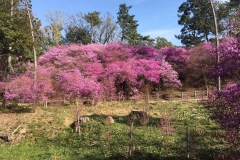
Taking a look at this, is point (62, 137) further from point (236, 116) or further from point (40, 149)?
point (236, 116)

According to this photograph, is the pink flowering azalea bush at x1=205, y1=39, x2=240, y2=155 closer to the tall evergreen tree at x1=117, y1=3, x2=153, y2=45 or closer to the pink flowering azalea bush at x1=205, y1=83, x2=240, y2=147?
the pink flowering azalea bush at x1=205, y1=83, x2=240, y2=147

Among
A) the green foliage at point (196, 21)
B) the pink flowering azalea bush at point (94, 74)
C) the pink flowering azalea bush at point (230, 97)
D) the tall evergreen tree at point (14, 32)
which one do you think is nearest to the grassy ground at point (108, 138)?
the pink flowering azalea bush at point (94, 74)

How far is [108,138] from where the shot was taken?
10680mm

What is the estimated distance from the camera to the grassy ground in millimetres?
8898

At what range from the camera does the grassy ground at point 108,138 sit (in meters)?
8.90

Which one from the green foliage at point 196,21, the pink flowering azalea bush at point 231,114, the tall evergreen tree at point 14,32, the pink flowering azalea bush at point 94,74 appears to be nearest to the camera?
the pink flowering azalea bush at point 231,114

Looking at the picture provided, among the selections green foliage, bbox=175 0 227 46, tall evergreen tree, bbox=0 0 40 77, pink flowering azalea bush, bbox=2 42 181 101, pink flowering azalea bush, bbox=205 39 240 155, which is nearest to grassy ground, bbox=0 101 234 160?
pink flowering azalea bush, bbox=2 42 181 101

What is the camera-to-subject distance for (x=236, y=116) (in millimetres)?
4902

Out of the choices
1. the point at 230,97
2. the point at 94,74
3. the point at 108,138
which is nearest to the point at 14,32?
the point at 94,74

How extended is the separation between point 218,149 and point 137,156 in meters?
3.38

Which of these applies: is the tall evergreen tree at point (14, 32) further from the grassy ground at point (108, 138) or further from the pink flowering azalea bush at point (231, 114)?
the pink flowering azalea bush at point (231, 114)

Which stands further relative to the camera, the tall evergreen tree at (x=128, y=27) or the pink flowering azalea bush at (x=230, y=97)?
→ the tall evergreen tree at (x=128, y=27)

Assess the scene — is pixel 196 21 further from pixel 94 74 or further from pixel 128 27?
pixel 94 74

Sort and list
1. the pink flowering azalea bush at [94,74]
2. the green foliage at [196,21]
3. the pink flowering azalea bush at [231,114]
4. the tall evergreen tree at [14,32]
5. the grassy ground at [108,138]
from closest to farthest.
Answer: the pink flowering azalea bush at [231,114], the grassy ground at [108,138], the tall evergreen tree at [14,32], the pink flowering azalea bush at [94,74], the green foliage at [196,21]
